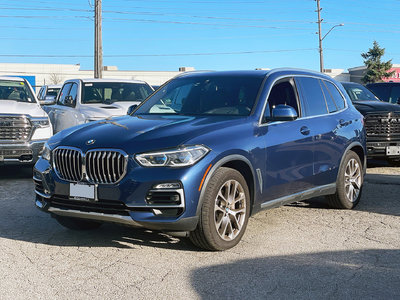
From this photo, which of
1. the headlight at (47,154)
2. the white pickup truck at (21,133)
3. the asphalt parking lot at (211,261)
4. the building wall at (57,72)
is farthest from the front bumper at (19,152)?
the building wall at (57,72)

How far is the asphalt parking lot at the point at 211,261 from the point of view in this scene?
155 inches

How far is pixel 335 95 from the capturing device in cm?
701

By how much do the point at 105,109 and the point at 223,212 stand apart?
630 centimetres

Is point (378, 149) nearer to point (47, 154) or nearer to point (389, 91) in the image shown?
point (389, 91)

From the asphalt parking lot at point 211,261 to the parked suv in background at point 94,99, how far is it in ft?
14.2

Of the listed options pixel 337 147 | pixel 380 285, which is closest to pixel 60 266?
pixel 380 285

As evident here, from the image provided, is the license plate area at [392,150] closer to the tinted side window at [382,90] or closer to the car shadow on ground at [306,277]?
the tinted side window at [382,90]

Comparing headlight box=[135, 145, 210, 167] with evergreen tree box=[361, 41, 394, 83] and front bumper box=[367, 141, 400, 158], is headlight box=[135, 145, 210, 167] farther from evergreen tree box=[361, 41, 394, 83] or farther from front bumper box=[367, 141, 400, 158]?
evergreen tree box=[361, 41, 394, 83]

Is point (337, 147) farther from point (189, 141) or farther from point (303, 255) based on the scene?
point (189, 141)

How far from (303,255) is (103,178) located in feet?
6.22

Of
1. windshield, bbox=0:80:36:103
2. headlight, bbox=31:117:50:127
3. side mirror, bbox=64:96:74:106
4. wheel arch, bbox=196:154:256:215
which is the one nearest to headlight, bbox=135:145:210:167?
wheel arch, bbox=196:154:256:215

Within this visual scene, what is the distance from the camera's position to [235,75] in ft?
20.0

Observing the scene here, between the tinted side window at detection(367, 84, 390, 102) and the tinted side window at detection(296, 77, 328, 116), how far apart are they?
8.03 m

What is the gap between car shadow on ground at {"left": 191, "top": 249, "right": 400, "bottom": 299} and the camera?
12.7 feet
